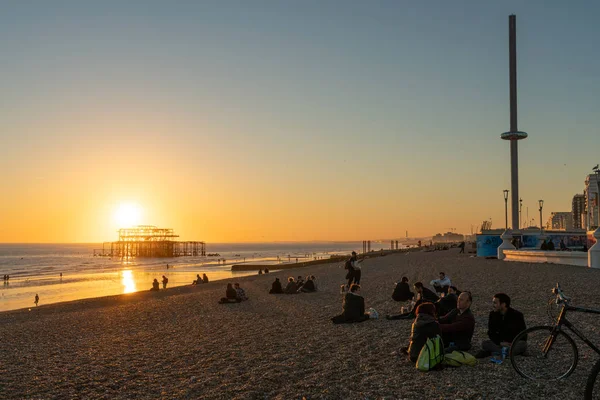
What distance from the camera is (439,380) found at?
24.4 ft

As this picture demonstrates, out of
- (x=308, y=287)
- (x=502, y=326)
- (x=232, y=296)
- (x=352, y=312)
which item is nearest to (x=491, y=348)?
(x=502, y=326)

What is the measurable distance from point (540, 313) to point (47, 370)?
38.1 feet

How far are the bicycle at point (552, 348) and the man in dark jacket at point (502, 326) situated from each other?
36 centimetres

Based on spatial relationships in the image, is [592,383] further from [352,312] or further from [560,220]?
[560,220]

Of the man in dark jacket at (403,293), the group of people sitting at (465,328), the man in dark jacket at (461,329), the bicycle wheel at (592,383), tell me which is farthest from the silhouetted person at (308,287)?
the bicycle wheel at (592,383)

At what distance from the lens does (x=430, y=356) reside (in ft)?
25.9

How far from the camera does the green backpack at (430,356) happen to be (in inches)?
310

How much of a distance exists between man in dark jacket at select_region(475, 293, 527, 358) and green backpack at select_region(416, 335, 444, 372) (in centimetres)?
91

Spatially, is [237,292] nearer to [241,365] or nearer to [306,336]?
[306,336]

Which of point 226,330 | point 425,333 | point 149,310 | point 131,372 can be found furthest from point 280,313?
point 425,333

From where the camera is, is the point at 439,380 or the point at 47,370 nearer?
the point at 439,380

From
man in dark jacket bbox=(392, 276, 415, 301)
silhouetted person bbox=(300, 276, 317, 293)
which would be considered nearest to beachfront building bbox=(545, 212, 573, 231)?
silhouetted person bbox=(300, 276, 317, 293)

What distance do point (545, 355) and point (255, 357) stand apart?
5.14m

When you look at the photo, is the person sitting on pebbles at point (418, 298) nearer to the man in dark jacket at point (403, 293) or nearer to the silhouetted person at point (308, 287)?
the man in dark jacket at point (403, 293)
